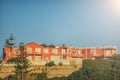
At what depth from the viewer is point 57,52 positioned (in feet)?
111

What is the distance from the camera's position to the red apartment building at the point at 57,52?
3275 cm

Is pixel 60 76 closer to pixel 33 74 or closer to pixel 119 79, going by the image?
pixel 33 74

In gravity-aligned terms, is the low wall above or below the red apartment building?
below

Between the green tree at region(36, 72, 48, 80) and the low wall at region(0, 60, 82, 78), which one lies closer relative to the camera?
the green tree at region(36, 72, 48, 80)

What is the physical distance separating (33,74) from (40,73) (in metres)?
0.67

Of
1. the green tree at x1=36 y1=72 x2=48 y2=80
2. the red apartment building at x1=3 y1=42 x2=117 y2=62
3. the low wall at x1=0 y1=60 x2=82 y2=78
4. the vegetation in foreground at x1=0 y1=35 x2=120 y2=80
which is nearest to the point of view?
the vegetation in foreground at x1=0 y1=35 x2=120 y2=80

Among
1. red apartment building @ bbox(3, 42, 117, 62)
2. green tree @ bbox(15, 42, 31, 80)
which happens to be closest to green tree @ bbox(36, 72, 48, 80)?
green tree @ bbox(15, 42, 31, 80)

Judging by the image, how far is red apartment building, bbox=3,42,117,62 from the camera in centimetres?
3275

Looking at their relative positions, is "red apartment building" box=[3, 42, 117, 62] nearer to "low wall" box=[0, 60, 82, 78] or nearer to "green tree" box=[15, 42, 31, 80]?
"low wall" box=[0, 60, 82, 78]

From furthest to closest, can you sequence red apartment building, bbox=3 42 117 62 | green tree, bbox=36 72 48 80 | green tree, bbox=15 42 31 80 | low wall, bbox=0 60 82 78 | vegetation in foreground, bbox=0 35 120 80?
red apartment building, bbox=3 42 117 62 < low wall, bbox=0 60 82 78 < green tree, bbox=36 72 48 80 < vegetation in foreground, bbox=0 35 120 80 < green tree, bbox=15 42 31 80

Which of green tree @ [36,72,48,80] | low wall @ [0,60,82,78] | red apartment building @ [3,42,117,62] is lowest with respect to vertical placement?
green tree @ [36,72,48,80]

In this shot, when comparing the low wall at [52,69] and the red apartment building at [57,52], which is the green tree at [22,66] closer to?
the low wall at [52,69]

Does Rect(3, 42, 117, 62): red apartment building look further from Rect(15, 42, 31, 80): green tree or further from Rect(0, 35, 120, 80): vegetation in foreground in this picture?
Rect(15, 42, 31, 80): green tree

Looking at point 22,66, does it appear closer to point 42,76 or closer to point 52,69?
point 42,76
